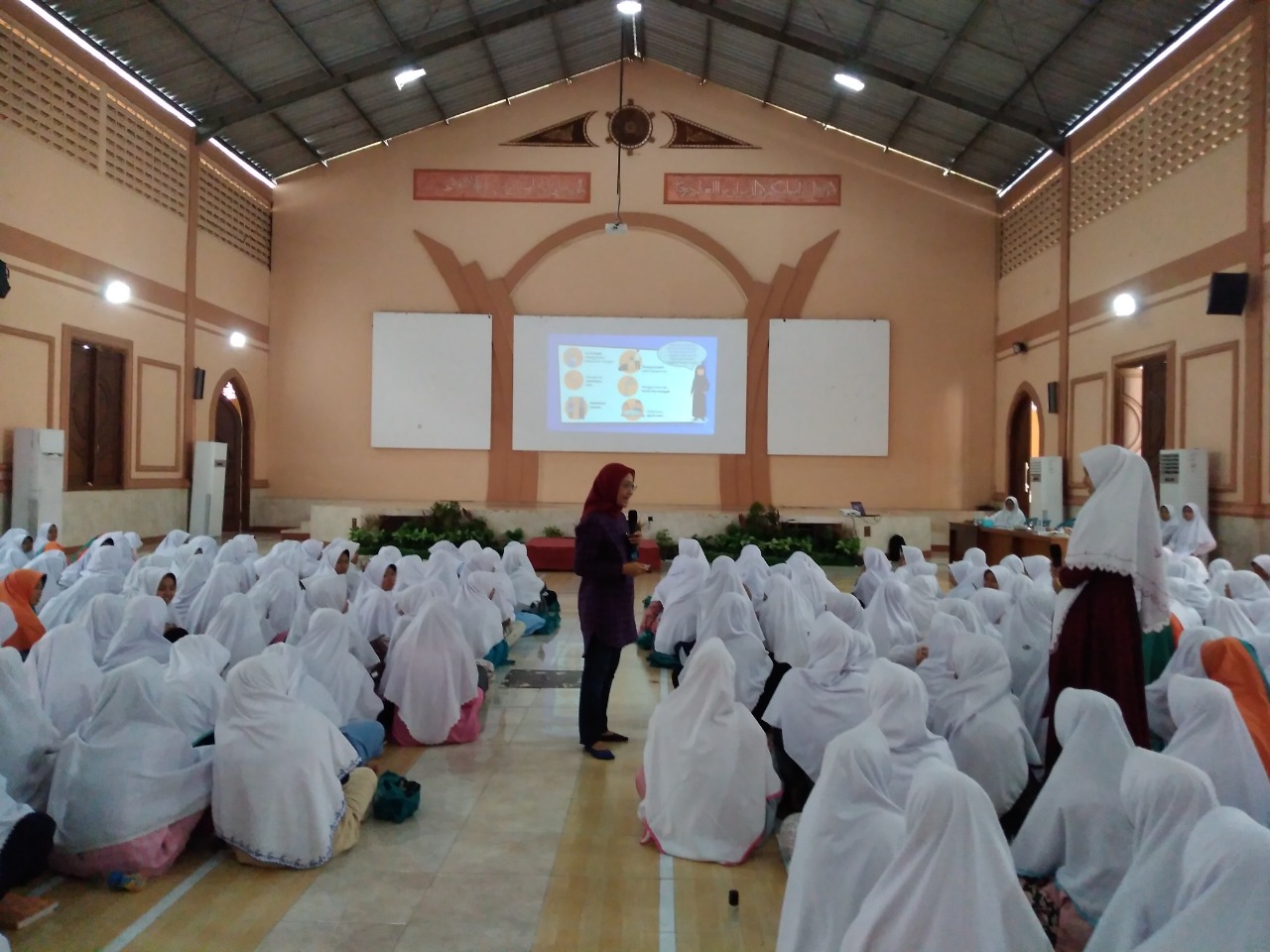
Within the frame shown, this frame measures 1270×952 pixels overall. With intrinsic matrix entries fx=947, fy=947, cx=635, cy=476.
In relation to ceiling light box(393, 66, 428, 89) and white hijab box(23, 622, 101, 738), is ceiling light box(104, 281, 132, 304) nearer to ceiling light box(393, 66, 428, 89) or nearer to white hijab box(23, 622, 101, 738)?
ceiling light box(393, 66, 428, 89)

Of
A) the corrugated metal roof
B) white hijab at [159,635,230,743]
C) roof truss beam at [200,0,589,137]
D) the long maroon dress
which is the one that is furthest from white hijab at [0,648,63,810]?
roof truss beam at [200,0,589,137]

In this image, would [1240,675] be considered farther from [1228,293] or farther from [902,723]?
[1228,293]

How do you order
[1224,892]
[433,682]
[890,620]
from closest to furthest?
[1224,892]
[433,682]
[890,620]

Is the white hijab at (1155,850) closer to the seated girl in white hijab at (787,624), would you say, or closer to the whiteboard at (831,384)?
the seated girl in white hijab at (787,624)

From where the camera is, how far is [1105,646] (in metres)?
2.73

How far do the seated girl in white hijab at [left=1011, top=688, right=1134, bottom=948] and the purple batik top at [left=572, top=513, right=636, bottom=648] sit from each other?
172 centimetres

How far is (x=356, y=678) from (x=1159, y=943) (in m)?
2.97

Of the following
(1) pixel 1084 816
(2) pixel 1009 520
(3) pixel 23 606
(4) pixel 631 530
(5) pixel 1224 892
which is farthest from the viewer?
(2) pixel 1009 520

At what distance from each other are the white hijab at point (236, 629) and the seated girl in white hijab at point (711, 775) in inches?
82.9

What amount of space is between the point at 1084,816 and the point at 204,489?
9992 mm

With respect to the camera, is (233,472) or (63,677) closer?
(63,677)

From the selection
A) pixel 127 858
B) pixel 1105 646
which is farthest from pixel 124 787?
pixel 1105 646

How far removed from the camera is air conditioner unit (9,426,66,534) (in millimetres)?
7629

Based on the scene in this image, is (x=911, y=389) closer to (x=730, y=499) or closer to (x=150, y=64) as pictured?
(x=730, y=499)
